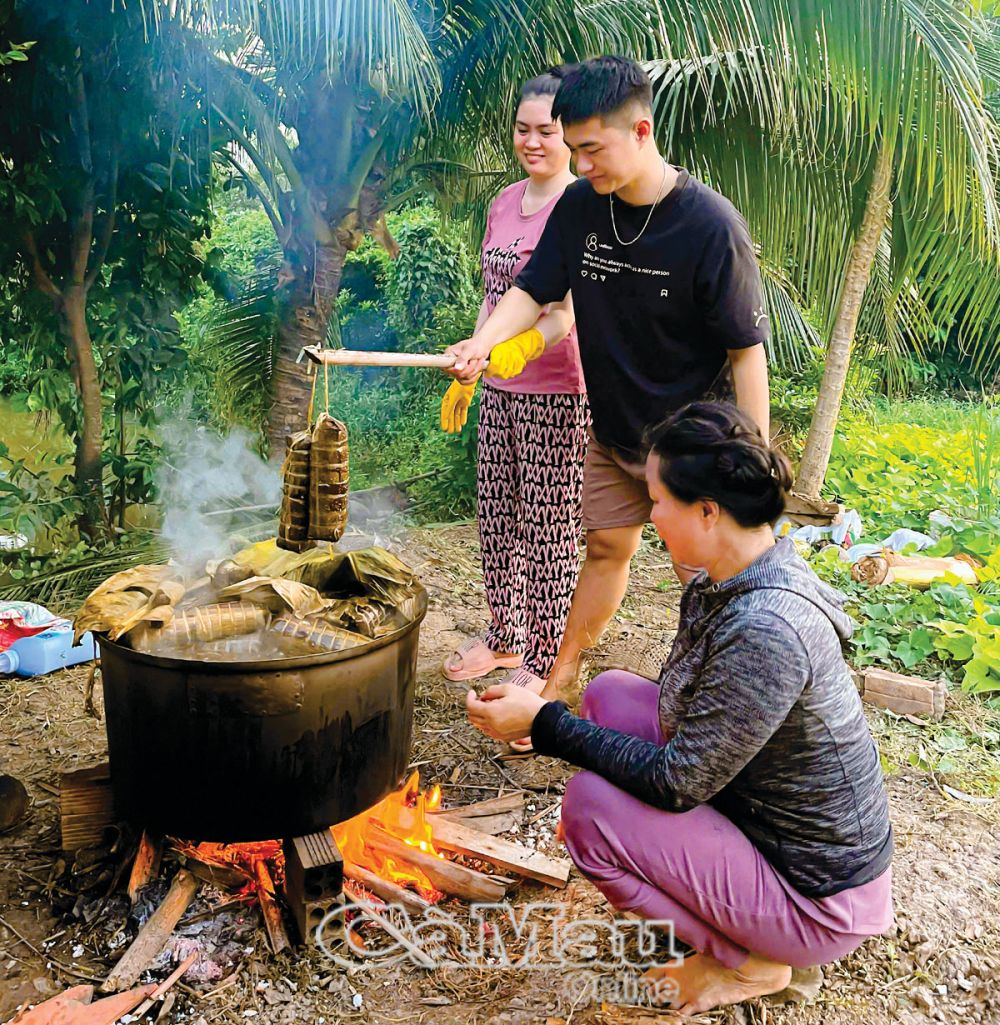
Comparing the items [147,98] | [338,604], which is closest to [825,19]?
[147,98]

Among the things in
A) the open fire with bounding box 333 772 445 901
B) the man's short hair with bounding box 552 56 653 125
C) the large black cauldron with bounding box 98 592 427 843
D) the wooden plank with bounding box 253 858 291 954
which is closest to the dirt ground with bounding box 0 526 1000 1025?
the wooden plank with bounding box 253 858 291 954

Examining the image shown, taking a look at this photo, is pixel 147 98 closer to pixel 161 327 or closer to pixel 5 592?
pixel 161 327

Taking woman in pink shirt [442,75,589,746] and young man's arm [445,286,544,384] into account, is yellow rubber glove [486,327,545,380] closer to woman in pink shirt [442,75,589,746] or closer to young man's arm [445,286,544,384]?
young man's arm [445,286,544,384]

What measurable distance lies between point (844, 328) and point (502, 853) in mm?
4889

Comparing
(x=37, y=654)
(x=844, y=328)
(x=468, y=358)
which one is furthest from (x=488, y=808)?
(x=844, y=328)

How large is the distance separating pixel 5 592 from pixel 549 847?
319cm

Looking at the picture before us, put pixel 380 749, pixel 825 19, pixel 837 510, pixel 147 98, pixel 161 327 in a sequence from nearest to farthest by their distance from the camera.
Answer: pixel 380 749, pixel 825 19, pixel 147 98, pixel 161 327, pixel 837 510

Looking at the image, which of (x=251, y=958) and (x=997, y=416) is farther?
(x=997, y=416)

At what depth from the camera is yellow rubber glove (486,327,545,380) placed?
3012mm

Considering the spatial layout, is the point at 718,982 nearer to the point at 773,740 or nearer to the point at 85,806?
the point at 773,740

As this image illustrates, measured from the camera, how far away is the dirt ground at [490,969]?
2.25 metres

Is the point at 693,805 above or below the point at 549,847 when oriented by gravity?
above

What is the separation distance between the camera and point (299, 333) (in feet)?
18.0

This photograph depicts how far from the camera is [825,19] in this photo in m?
4.45
